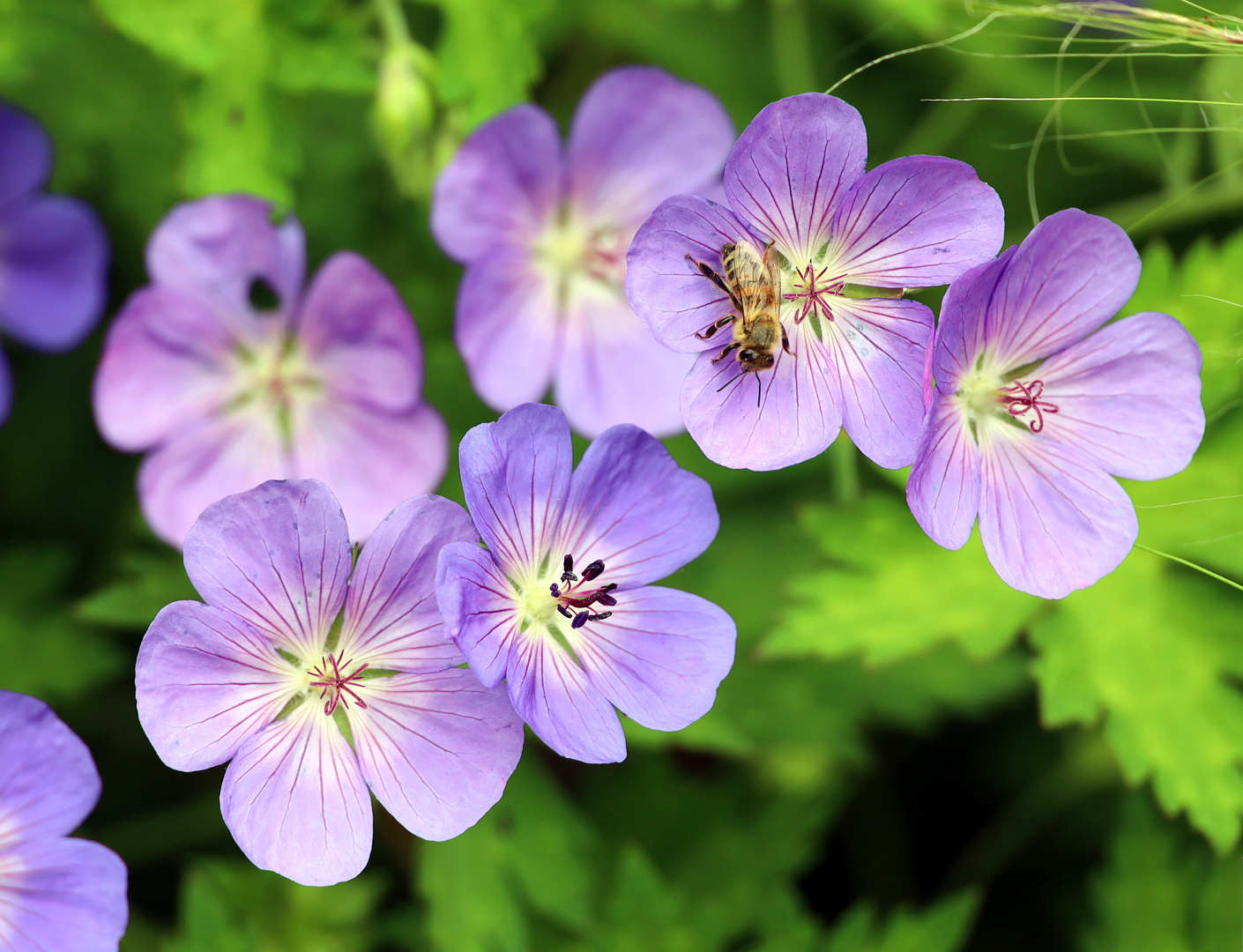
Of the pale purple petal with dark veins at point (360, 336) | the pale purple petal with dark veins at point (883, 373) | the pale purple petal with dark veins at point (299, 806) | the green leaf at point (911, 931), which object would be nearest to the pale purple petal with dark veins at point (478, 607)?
the pale purple petal with dark veins at point (299, 806)

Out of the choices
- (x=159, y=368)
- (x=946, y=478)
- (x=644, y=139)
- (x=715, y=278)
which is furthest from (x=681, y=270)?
(x=159, y=368)

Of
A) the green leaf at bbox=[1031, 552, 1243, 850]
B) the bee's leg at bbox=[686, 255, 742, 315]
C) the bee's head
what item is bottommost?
the green leaf at bbox=[1031, 552, 1243, 850]

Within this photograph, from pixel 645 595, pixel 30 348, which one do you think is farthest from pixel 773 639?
pixel 30 348

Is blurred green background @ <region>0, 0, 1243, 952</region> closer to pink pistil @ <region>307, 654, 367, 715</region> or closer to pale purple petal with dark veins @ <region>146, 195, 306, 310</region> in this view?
pale purple petal with dark veins @ <region>146, 195, 306, 310</region>

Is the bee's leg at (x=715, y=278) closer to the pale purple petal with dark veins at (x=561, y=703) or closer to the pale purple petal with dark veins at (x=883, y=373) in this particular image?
the pale purple petal with dark veins at (x=883, y=373)

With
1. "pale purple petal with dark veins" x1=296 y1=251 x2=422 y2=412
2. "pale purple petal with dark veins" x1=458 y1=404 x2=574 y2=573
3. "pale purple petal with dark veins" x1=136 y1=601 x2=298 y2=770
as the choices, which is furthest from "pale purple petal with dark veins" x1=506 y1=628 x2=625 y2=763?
"pale purple petal with dark veins" x1=296 y1=251 x2=422 y2=412
